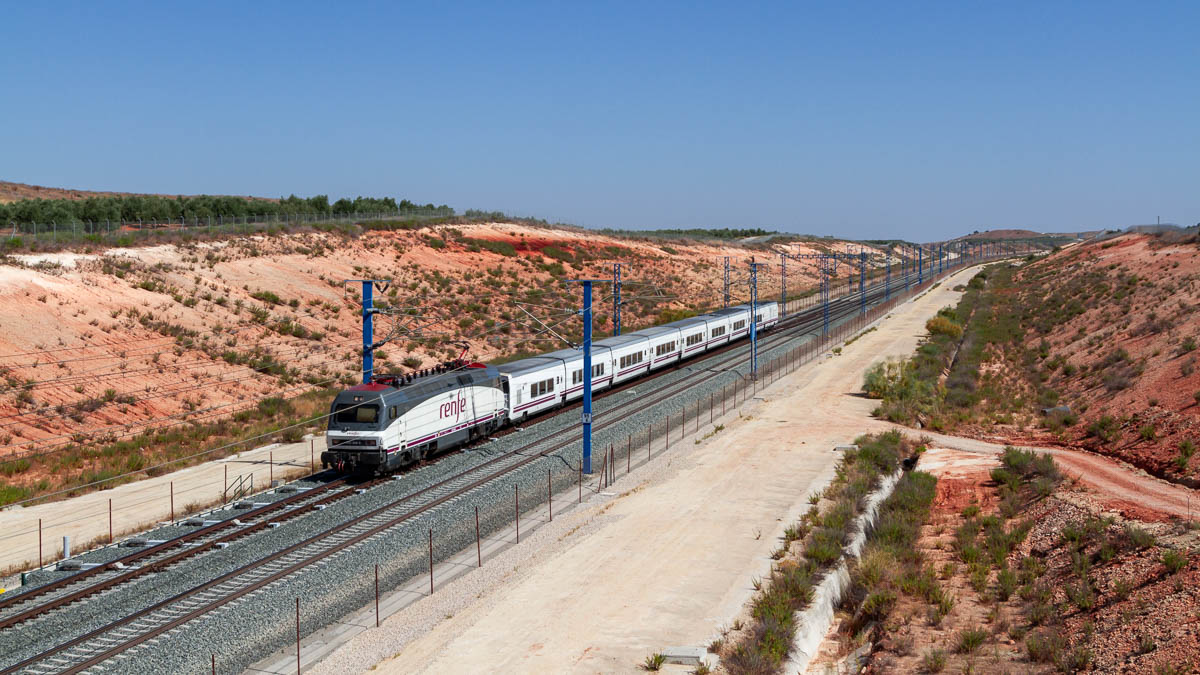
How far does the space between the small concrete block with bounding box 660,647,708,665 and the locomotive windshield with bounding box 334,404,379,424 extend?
1602 centimetres

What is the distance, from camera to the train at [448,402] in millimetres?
31000

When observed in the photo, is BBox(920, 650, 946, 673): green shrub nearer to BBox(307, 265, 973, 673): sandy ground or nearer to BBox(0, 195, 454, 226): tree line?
BBox(307, 265, 973, 673): sandy ground

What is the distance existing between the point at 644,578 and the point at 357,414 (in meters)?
13.3

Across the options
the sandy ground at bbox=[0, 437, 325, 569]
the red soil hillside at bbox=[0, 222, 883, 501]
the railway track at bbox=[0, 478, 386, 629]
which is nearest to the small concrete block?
the railway track at bbox=[0, 478, 386, 629]

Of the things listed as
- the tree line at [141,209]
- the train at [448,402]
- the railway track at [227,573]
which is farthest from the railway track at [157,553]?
the tree line at [141,209]

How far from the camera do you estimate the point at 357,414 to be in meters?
31.2

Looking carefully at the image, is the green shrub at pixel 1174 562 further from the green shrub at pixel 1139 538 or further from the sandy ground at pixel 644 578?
the sandy ground at pixel 644 578

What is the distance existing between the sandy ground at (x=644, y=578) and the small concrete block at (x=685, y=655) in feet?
1.56

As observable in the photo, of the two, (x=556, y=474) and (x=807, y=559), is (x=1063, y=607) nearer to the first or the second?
(x=807, y=559)

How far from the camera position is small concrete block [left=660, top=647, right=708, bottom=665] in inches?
698

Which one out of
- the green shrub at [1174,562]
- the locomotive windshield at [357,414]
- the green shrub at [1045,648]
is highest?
the locomotive windshield at [357,414]

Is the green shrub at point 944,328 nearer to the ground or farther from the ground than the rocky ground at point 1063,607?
farther from the ground

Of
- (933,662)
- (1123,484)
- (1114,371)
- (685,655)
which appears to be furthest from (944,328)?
(685,655)

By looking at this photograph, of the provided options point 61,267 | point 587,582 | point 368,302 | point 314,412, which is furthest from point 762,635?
point 61,267
